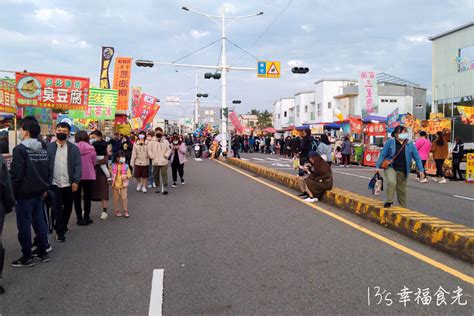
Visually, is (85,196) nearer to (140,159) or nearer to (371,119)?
(140,159)

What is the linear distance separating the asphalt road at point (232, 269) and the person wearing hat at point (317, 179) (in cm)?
176

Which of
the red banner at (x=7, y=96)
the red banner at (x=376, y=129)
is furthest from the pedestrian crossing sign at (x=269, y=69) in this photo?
the red banner at (x=7, y=96)

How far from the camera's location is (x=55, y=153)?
625 centimetres

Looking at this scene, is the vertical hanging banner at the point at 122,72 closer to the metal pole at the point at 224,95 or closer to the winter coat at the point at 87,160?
the metal pole at the point at 224,95

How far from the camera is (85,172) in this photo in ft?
24.3

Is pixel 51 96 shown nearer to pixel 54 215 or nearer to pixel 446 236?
pixel 54 215

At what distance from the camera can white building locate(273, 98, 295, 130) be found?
62631mm

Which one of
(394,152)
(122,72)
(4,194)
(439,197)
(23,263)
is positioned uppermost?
(122,72)

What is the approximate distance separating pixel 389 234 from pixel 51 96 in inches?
408

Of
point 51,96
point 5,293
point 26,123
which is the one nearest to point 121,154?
point 26,123

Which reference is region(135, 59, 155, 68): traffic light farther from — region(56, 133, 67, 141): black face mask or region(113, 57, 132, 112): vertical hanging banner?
region(56, 133, 67, 141): black face mask

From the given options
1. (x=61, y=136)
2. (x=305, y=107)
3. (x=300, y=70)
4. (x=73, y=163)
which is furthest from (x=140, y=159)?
(x=305, y=107)

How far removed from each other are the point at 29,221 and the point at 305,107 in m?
50.9

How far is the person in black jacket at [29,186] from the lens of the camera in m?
5.01
